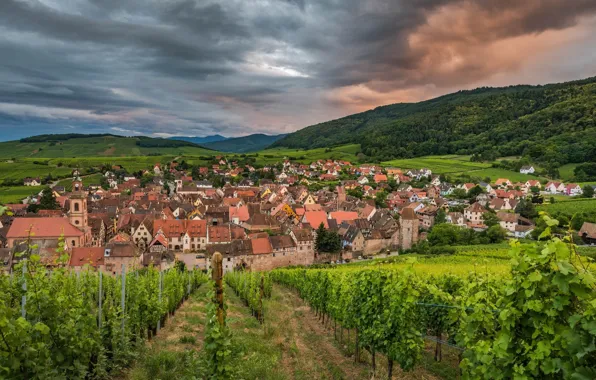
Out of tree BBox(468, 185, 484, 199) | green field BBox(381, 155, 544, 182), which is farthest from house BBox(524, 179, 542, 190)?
tree BBox(468, 185, 484, 199)

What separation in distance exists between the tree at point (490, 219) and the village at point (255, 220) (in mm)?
616

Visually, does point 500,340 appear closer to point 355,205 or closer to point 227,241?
point 227,241

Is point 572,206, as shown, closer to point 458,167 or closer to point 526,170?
point 526,170

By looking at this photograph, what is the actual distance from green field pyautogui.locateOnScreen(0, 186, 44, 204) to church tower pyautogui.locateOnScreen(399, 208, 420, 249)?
102305mm

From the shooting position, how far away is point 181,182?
13850 centimetres

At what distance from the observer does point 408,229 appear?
7406 cm

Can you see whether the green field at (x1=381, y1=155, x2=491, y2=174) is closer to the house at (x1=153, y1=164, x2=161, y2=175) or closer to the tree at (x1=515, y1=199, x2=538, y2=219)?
the tree at (x1=515, y1=199, x2=538, y2=219)

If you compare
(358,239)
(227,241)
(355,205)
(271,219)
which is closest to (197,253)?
(227,241)

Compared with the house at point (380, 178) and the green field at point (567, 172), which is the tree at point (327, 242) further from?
the green field at point (567, 172)

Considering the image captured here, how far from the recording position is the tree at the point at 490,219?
8012 centimetres

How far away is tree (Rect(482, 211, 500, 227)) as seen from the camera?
8012 centimetres

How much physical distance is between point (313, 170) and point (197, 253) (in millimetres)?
112713

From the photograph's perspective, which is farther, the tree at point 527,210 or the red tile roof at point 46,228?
the tree at point 527,210

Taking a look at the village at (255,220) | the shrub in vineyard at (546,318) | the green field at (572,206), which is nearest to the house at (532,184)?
the village at (255,220)
